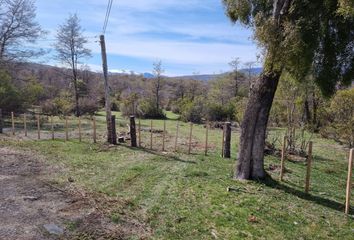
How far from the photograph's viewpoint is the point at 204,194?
8.67 m

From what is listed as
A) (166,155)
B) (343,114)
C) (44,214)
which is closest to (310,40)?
(44,214)

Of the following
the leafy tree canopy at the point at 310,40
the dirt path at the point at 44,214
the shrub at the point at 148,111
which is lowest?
the shrub at the point at 148,111

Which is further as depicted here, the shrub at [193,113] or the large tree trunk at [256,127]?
the shrub at [193,113]

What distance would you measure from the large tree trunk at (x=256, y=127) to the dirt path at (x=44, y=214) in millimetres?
4392

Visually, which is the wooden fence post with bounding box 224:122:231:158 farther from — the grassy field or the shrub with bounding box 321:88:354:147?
the shrub with bounding box 321:88:354:147

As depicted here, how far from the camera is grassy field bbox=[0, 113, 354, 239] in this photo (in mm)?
6789

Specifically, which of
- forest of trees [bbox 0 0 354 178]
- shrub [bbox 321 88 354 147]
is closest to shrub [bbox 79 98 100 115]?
forest of trees [bbox 0 0 354 178]

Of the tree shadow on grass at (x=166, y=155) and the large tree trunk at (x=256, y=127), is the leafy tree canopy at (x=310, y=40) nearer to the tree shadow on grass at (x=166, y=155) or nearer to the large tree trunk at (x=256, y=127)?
the large tree trunk at (x=256, y=127)

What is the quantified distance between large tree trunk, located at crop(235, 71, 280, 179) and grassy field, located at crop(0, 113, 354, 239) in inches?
16.6

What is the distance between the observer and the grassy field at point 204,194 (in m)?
6.79

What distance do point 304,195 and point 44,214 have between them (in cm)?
595

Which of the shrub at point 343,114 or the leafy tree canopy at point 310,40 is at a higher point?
the leafy tree canopy at point 310,40

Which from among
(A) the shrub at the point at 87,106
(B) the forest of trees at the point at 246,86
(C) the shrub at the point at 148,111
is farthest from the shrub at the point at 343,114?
(A) the shrub at the point at 87,106

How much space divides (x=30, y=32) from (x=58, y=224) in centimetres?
2644
